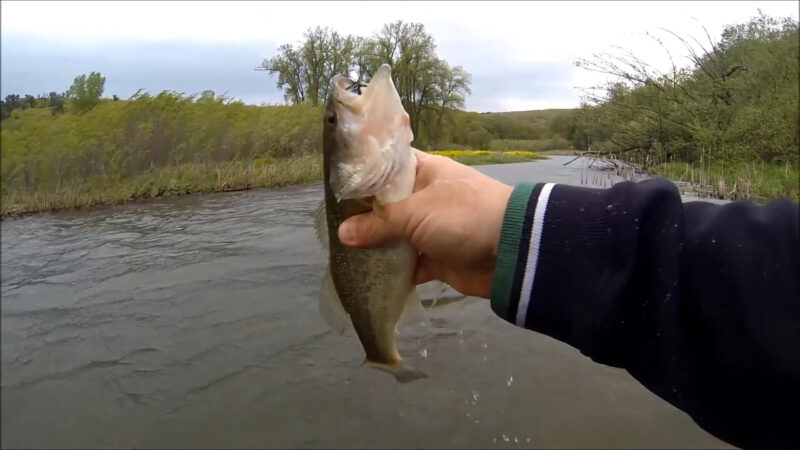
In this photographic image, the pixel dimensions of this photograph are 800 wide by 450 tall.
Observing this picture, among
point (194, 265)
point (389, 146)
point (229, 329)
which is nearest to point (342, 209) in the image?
point (389, 146)

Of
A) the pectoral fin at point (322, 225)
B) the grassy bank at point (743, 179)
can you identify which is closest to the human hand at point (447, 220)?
the pectoral fin at point (322, 225)

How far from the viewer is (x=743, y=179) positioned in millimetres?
8141

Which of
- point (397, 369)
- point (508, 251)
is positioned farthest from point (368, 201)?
point (397, 369)

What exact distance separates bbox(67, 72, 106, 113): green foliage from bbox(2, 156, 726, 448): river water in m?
0.58

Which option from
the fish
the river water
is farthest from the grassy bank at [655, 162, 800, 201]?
the fish

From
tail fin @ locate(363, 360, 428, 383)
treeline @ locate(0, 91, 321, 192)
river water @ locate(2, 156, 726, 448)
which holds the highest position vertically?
treeline @ locate(0, 91, 321, 192)

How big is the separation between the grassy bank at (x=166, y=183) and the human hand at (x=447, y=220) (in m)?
1.26

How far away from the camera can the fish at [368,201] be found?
1.86 m

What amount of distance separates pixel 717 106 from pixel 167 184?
10.9 metres

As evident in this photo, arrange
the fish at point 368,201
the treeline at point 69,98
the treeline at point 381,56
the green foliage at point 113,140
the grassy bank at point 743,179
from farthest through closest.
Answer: the treeline at point 381,56, the grassy bank at point 743,179, the fish at point 368,201, the green foliage at point 113,140, the treeline at point 69,98

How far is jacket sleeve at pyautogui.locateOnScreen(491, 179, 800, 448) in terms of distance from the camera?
1274mm

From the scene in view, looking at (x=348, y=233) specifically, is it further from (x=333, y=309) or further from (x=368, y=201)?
(x=333, y=309)

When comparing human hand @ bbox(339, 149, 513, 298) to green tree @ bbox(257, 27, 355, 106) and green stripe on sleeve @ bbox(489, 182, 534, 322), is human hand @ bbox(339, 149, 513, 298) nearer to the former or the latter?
green stripe on sleeve @ bbox(489, 182, 534, 322)

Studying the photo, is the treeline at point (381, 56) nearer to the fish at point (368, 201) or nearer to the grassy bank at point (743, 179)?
the grassy bank at point (743, 179)
